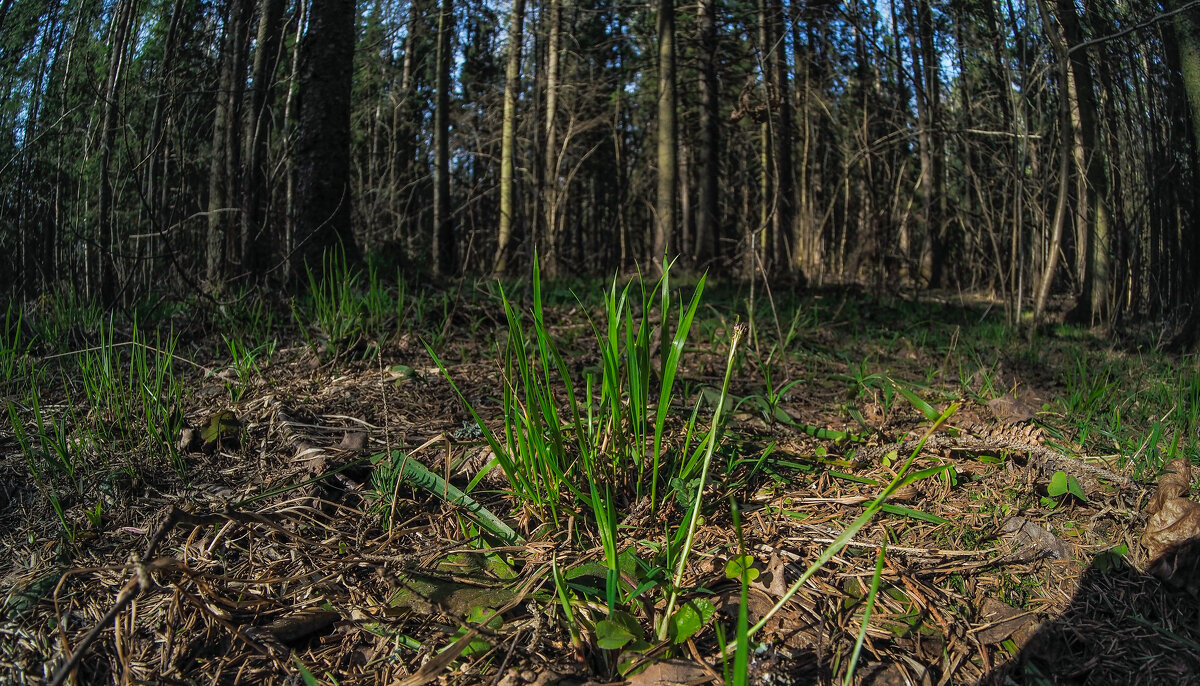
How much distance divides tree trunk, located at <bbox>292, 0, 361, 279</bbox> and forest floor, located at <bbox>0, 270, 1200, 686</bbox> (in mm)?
1849

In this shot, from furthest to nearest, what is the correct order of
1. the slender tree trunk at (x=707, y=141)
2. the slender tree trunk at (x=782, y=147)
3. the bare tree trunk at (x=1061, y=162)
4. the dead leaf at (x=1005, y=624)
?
the slender tree trunk at (x=707, y=141) → the slender tree trunk at (x=782, y=147) → the bare tree trunk at (x=1061, y=162) → the dead leaf at (x=1005, y=624)

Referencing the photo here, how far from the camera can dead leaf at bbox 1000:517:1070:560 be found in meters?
1.30

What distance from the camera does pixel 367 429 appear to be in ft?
6.14

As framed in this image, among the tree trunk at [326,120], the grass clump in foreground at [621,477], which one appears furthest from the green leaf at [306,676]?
the tree trunk at [326,120]

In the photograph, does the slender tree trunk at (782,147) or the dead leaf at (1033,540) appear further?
the slender tree trunk at (782,147)

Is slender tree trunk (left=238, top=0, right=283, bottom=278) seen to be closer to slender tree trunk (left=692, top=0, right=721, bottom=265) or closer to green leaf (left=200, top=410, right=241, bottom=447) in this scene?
green leaf (left=200, top=410, right=241, bottom=447)

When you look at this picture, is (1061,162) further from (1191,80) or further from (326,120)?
(326,120)

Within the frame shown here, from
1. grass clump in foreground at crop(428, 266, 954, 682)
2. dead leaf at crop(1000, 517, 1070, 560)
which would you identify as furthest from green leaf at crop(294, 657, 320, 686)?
dead leaf at crop(1000, 517, 1070, 560)

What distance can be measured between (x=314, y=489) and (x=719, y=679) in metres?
1.07

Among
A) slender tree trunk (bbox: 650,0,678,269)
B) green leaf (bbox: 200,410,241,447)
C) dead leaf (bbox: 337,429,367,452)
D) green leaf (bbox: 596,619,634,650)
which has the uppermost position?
slender tree trunk (bbox: 650,0,678,269)

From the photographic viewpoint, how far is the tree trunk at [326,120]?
3.79 m

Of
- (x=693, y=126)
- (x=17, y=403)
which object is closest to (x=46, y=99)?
(x=17, y=403)

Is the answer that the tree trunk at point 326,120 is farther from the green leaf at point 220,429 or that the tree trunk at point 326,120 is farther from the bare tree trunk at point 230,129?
the green leaf at point 220,429

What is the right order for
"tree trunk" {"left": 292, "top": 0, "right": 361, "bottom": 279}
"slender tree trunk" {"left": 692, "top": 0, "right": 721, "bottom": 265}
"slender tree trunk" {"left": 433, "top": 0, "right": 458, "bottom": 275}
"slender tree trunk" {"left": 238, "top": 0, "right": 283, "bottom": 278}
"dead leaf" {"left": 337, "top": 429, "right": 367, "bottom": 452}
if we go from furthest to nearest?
"slender tree trunk" {"left": 433, "top": 0, "right": 458, "bottom": 275} → "slender tree trunk" {"left": 692, "top": 0, "right": 721, "bottom": 265} → "tree trunk" {"left": 292, "top": 0, "right": 361, "bottom": 279} → "slender tree trunk" {"left": 238, "top": 0, "right": 283, "bottom": 278} → "dead leaf" {"left": 337, "top": 429, "right": 367, "bottom": 452}
